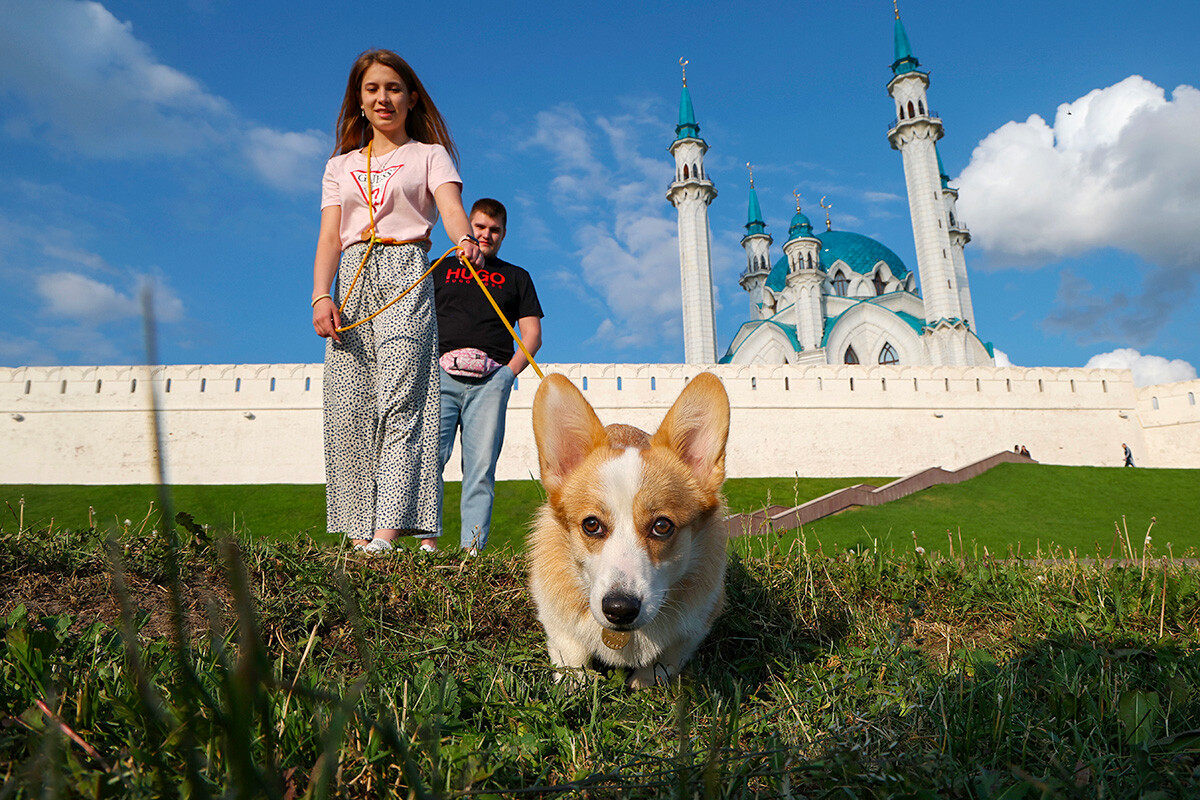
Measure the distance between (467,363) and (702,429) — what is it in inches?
77.9

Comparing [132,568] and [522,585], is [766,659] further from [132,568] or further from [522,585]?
[132,568]

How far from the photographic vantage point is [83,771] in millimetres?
923

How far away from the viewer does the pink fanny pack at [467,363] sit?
3736mm

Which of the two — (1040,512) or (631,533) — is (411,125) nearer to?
(631,533)

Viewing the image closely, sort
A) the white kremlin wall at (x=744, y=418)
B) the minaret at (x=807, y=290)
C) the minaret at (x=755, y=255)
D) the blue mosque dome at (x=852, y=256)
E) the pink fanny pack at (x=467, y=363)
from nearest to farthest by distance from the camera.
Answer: the pink fanny pack at (x=467, y=363), the white kremlin wall at (x=744, y=418), the minaret at (x=807, y=290), the blue mosque dome at (x=852, y=256), the minaret at (x=755, y=255)

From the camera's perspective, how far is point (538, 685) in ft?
5.60

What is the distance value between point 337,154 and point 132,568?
2.06m

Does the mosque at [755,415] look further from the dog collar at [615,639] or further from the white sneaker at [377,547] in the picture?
the dog collar at [615,639]

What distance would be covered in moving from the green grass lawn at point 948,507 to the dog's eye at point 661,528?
5.75m

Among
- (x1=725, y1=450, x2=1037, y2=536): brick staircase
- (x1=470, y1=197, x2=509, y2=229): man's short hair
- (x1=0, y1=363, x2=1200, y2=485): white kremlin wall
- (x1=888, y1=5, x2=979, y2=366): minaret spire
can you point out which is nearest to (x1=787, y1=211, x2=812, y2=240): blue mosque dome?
(x1=888, y1=5, x2=979, y2=366): minaret spire

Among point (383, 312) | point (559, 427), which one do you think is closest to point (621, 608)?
point (559, 427)

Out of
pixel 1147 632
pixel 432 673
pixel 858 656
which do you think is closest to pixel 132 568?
pixel 432 673

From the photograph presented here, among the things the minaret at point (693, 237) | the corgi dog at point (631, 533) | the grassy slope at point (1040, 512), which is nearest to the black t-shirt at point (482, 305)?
the corgi dog at point (631, 533)

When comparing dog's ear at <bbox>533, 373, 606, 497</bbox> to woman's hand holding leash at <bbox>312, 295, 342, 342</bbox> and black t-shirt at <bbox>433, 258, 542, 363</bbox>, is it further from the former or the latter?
black t-shirt at <bbox>433, 258, 542, 363</bbox>
